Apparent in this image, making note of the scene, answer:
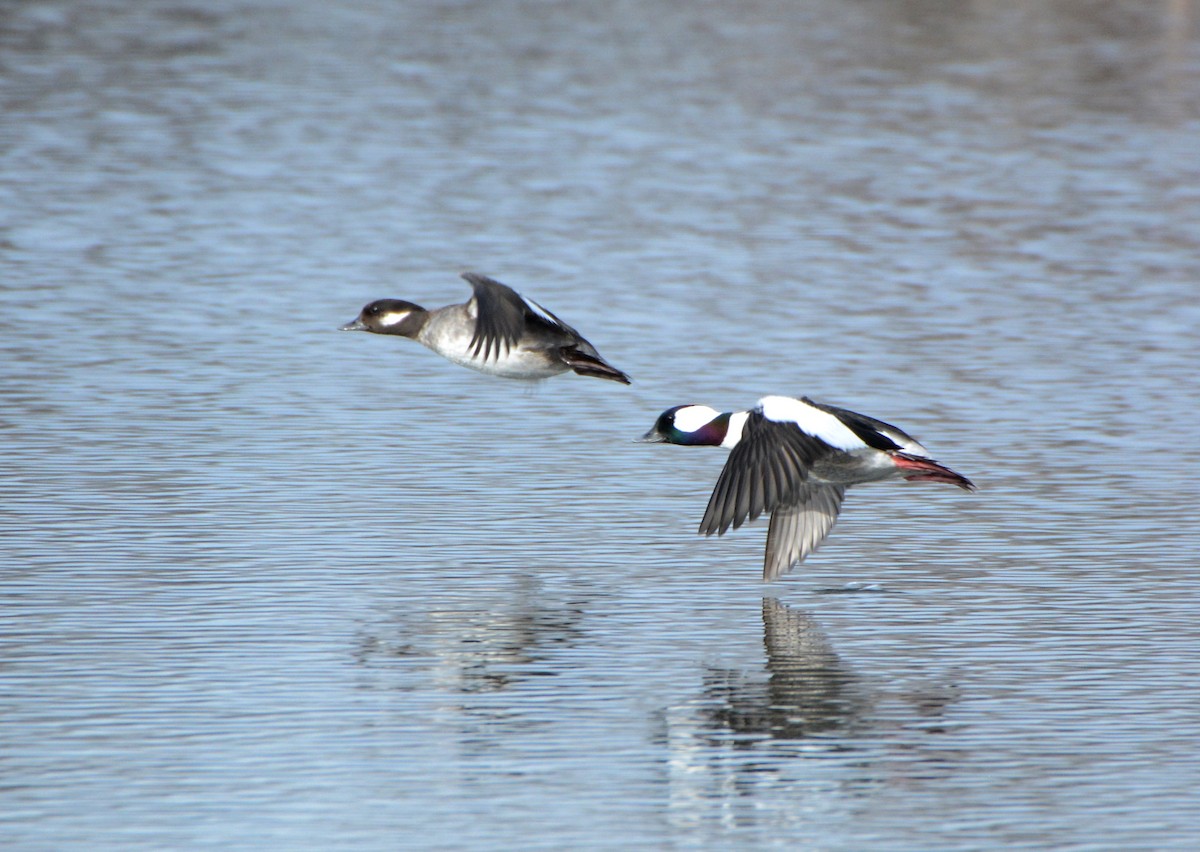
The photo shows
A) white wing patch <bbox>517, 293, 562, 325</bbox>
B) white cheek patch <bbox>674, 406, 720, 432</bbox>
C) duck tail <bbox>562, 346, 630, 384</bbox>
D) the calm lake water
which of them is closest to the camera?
the calm lake water

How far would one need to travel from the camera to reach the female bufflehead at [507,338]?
12.1 meters

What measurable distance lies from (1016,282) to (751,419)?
9.48 m

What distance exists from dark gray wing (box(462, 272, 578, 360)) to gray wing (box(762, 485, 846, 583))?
6.39 feet

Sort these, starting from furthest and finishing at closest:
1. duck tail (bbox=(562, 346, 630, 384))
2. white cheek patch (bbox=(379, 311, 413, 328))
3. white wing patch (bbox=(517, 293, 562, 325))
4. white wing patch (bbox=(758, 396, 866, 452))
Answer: white cheek patch (bbox=(379, 311, 413, 328)), duck tail (bbox=(562, 346, 630, 384)), white wing patch (bbox=(517, 293, 562, 325)), white wing patch (bbox=(758, 396, 866, 452))

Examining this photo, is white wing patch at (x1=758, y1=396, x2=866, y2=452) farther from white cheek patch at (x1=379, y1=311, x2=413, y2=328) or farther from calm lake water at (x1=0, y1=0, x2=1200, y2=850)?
white cheek patch at (x1=379, y1=311, x2=413, y2=328)

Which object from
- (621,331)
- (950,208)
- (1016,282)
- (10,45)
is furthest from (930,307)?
(10,45)

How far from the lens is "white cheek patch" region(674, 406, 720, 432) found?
11.5 meters

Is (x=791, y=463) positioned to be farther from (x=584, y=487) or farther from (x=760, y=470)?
(x=584, y=487)

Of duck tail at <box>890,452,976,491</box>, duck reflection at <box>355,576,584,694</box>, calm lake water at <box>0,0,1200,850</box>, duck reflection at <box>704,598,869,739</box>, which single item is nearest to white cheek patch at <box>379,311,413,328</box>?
calm lake water at <box>0,0,1200,850</box>

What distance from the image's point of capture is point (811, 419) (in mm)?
10562

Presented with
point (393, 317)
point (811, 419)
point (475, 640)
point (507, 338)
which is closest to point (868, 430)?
point (811, 419)

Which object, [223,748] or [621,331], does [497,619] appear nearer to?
[223,748]

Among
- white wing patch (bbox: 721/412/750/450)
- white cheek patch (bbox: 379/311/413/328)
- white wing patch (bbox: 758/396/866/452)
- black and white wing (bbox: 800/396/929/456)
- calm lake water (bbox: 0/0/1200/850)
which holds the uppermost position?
white wing patch (bbox: 758/396/866/452)

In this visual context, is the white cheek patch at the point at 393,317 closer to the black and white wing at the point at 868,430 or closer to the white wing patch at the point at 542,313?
the white wing patch at the point at 542,313
